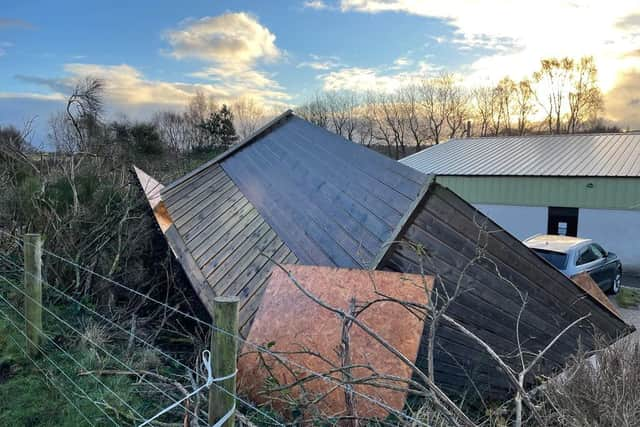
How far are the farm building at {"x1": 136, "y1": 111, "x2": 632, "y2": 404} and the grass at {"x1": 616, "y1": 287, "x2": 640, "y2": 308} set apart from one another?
6.28 m

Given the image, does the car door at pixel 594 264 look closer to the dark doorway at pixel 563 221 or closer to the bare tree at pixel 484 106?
the dark doorway at pixel 563 221

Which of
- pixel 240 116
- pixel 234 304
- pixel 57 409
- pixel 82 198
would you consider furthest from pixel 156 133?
pixel 234 304

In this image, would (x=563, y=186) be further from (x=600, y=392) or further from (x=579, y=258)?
(x=600, y=392)

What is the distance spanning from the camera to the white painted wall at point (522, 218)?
54.1 feet

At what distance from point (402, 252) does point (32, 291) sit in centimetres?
386

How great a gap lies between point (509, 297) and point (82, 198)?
7.50 m

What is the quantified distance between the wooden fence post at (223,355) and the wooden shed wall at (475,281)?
2076 mm

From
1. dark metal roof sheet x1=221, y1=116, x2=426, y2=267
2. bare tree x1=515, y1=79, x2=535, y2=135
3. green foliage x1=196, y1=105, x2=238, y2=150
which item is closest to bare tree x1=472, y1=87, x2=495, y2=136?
bare tree x1=515, y1=79, x2=535, y2=135

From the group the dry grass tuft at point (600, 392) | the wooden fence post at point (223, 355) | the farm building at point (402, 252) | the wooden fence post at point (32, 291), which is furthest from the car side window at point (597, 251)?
the wooden fence post at point (32, 291)

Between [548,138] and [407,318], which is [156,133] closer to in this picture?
[548,138]

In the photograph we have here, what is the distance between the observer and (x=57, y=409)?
3.64m

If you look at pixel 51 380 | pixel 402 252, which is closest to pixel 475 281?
pixel 402 252

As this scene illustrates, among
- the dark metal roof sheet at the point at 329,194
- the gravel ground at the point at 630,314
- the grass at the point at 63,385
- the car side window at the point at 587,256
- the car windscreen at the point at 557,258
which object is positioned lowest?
the gravel ground at the point at 630,314

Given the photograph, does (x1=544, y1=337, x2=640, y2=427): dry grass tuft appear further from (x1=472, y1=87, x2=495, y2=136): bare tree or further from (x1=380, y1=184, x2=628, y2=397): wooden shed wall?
(x1=472, y1=87, x2=495, y2=136): bare tree
